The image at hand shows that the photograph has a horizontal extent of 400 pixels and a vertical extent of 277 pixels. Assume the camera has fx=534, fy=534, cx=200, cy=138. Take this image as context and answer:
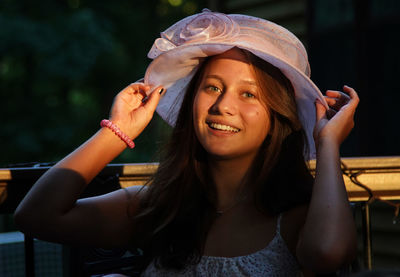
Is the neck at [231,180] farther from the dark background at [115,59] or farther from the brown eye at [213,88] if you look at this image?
the dark background at [115,59]

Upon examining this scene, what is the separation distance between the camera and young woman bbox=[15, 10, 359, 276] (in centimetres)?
201

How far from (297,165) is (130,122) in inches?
28.7

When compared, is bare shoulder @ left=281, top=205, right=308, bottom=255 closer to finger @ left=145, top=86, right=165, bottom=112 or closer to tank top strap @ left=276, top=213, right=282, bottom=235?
tank top strap @ left=276, top=213, right=282, bottom=235

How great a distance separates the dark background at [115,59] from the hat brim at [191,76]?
19 centimetres

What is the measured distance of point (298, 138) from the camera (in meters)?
2.29

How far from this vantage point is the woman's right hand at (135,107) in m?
2.27

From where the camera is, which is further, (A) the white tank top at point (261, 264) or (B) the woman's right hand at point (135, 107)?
(B) the woman's right hand at point (135, 107)

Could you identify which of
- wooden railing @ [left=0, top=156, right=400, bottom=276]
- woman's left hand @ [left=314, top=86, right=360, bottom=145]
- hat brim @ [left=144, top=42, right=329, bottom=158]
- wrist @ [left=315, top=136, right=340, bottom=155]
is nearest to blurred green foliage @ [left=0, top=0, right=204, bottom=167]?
hat brim @ [left=144, top=42, right=329, bottom=158]

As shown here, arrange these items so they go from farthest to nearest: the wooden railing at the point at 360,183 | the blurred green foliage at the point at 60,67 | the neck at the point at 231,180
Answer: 1. the blurred green foliage at the point at 60,67
2. the neck at the point at 231,180
3. the wooden railing at the point at 360,183

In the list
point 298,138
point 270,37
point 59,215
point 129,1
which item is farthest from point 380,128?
point 129,1

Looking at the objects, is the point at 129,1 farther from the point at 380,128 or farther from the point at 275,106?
the point at 275,106

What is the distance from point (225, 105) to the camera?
204 centimetres

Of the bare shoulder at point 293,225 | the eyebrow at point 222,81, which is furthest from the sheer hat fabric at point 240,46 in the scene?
the bare shoulder at point 293,225

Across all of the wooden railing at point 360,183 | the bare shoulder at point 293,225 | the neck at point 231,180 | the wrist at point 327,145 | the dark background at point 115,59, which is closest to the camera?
the wrist at point 327,145
